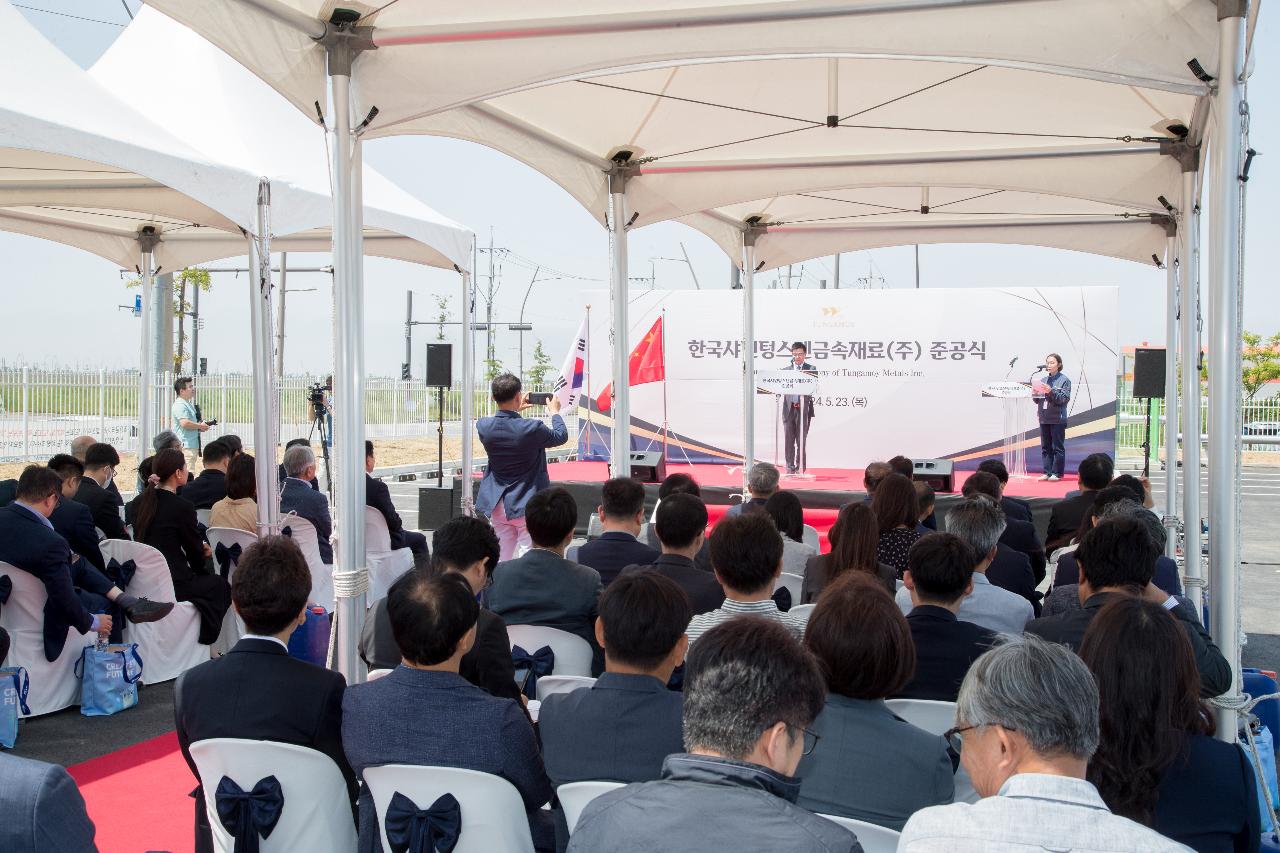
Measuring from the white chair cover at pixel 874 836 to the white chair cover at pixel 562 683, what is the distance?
91 cm

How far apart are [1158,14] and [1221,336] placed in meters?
1.12

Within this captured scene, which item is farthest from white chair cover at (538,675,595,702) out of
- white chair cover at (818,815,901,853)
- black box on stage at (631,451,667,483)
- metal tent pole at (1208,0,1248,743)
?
black box on stage at (631,451,667,483)

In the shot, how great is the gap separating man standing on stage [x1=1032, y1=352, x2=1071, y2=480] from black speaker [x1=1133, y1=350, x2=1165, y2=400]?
3.23 meters

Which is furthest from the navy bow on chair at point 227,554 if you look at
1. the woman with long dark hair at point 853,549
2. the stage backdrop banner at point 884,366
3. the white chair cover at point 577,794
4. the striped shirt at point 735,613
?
the stage backdrop banner at point 884,366

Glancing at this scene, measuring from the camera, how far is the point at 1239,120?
11.5 ft

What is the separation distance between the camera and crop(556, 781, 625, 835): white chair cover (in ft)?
6.60

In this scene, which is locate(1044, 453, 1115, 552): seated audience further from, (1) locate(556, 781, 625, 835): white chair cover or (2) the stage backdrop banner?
(2) the stage backdrop banner

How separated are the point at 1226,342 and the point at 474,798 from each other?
274cm

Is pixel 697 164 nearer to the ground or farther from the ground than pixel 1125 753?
farther from the ground

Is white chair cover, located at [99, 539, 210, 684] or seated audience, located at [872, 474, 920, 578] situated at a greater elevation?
seated audience, located at [872, 474, 920, 578]

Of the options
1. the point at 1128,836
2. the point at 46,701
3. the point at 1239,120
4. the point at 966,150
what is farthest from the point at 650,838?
the point at 966,150

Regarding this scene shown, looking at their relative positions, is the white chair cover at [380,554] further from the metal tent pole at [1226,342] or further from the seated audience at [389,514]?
the metal tent pole at [1226,342]

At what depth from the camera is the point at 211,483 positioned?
6.05 m

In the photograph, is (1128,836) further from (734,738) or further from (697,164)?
(697,164)
